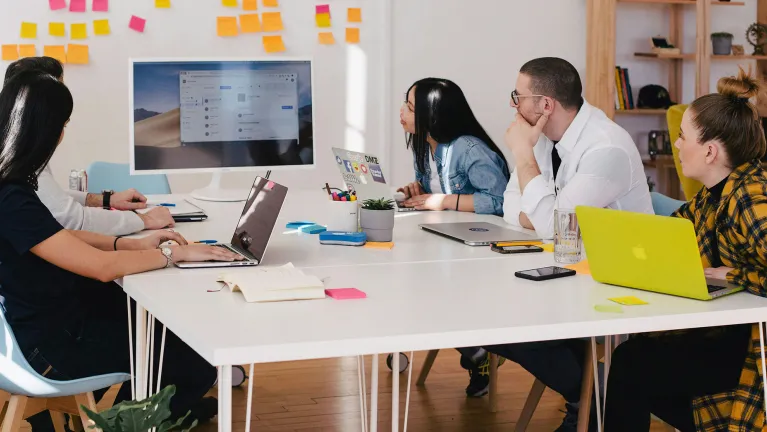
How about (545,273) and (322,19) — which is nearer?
(545,273)

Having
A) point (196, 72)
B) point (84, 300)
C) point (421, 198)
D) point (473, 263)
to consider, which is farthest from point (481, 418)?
point (196, 72)

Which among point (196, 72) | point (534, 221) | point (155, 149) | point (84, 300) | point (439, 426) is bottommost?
point (439, 426)

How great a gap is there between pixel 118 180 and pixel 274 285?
2393 millimetres

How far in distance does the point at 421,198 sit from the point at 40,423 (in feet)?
4.68

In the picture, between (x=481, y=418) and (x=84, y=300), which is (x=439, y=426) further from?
(x=84, y=300)

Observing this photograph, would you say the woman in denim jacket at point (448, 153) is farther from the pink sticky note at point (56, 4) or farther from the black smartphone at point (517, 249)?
the pink sticky note at point (56, 4)

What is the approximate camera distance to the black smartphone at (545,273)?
1996 mm

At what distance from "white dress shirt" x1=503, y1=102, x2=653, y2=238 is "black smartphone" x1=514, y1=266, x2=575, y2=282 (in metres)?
0.49

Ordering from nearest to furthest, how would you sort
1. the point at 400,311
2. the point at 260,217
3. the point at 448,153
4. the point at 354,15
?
the point at 400,311 → the point at 260,217 → the point at 448,153 → the point at 354,15

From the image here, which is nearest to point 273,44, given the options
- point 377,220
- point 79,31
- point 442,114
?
point 79,31

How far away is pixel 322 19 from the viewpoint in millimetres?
5156

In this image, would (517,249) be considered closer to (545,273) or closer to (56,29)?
(545,273)

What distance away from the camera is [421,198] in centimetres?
331

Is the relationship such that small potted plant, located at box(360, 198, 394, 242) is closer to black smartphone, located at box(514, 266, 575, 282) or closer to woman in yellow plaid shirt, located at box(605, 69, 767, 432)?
black smartphone, located at box(514, 266, 575, 282)
